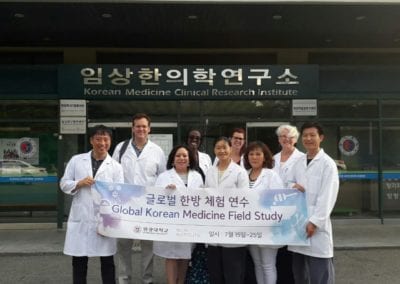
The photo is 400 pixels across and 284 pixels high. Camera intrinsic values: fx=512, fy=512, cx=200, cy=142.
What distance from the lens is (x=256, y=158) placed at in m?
4.92

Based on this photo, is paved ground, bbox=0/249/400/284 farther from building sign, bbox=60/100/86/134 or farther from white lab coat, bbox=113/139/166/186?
building sign, bbox=60/100/86/134

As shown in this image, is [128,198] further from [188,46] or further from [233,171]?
[188,46]

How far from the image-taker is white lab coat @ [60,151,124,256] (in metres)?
5.09

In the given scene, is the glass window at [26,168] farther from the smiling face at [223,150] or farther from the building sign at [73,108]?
the smiling face at [223,150]

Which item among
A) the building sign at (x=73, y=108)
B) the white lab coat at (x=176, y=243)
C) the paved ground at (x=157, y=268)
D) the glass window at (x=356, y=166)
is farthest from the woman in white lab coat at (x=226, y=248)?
the glass window at (x=356, y=166)

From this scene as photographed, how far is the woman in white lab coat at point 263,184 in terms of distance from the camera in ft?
16.0

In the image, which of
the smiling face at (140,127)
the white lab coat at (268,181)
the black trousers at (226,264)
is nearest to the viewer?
the black trousers at (226,264)

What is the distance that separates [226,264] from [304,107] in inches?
259

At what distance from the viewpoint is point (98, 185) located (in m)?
5.11

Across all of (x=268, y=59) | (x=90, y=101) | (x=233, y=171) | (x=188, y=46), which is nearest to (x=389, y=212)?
(x=268, y=59)

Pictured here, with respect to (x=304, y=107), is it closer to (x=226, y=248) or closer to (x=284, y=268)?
(x=284, y=268)

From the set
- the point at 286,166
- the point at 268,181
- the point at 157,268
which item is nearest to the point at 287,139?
the point at 286,166

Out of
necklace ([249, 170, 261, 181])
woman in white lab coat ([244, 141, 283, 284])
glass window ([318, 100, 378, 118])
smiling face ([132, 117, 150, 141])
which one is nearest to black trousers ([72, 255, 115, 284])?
smiling face ([132, 117, 150, 141])

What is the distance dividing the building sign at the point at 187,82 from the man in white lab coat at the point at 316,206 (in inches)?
239
